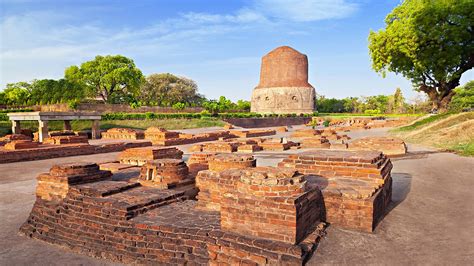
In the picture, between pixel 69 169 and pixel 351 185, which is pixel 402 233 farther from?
pixel 69 169

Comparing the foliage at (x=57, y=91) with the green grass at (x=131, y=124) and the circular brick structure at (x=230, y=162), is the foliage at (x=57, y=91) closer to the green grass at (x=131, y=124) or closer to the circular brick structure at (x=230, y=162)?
the green grass at (x=131, y=124)

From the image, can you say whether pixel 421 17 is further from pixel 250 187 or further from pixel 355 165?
pixel 250 187

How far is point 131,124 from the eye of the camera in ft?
80.2

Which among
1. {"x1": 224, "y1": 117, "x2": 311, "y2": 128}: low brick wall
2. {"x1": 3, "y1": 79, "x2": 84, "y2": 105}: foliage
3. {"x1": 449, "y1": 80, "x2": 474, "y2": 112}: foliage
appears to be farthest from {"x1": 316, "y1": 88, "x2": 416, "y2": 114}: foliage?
{"x1": 3, "y1": 79, "x2": 84, "y2": 105}: foliage

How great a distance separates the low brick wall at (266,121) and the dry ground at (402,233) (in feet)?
90.7

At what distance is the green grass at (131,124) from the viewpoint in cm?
2055

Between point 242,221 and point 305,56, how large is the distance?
52.5 meters

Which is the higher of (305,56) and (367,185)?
(305,56)

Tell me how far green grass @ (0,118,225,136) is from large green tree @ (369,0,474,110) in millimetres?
15025

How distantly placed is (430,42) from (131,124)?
1988 cm

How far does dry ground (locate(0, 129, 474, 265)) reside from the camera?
286cm

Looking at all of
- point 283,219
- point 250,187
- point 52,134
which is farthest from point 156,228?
point 52,134

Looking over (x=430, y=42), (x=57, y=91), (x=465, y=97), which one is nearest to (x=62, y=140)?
(x=430, y=42)

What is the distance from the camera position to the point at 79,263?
3369 mm
